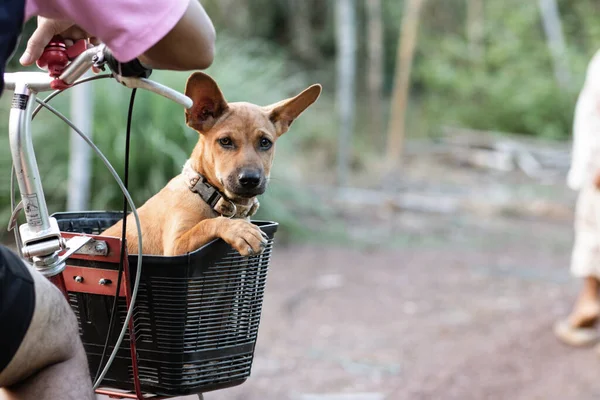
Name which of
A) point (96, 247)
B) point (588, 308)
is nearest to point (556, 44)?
point (588, 308)

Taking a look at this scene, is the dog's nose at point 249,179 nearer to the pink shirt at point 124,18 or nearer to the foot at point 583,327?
the pink shirt at point 124,18

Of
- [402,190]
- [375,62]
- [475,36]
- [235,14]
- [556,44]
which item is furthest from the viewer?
[475,36]

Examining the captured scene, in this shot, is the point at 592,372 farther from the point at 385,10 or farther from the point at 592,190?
the point at 385,10

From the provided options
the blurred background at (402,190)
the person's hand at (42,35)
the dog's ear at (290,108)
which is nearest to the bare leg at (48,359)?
the person's hand at (42,35)

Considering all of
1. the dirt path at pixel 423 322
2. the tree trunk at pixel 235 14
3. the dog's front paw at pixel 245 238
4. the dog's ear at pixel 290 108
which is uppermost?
the dog's ear at pixel 290 108

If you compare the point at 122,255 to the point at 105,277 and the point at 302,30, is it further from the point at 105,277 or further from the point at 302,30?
the point at 302,30

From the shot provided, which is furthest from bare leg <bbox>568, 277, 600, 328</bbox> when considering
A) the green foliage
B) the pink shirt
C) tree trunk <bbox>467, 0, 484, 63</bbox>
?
tree trunk <bbox>467, 0, 484, 63</bbox>

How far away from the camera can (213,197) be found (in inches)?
93.7

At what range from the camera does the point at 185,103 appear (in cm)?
191

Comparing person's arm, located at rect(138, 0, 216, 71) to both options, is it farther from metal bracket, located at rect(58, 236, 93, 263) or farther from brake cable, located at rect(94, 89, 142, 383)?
metal bracket, located at rect(58, 236, 93, 263)

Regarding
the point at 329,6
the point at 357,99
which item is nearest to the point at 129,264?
the point at 329,6

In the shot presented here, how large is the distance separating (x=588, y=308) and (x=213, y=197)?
12.7 ft

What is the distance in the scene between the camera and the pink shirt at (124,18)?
1.64 m

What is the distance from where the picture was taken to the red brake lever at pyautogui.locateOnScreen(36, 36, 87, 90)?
6.62ft
